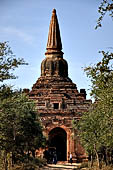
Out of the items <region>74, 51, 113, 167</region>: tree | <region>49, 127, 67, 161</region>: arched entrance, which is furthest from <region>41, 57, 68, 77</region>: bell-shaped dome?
<region>74, 51, 113, 167</region>: tree

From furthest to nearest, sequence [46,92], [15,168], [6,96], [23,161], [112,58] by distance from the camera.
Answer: [46,92], [23,161], [15,168], [6,96], [112,58]

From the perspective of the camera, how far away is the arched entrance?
48.3m

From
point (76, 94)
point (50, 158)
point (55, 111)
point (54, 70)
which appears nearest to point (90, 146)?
point (50, 158)

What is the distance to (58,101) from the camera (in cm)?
5044

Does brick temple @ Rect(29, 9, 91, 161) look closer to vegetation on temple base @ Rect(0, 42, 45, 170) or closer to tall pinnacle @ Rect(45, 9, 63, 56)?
tall pinnacle @ Rect(45, 9, 63, 56)

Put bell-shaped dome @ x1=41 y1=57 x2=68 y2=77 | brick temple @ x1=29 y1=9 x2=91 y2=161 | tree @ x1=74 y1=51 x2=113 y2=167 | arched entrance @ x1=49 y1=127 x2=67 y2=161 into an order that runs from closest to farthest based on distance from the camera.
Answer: tree @ x1=74 y1=51 x2=113 y2=167 → brick temple @ x1=29 y1=9 x2=91 y2=161 → arched entrance @ x1=49 y1=127 x2=67 y2=161 → bell-shaped dome @ x1=41 y1=57 x2=68 y2=77

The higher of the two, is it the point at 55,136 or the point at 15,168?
the point at 55,136

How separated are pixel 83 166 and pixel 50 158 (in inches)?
435

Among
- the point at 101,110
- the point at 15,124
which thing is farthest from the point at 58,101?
the point at 101,110

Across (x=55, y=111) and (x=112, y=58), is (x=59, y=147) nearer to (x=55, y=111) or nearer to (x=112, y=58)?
(x=55, y=111)

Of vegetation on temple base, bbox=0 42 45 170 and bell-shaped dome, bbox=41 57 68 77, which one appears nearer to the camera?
vegetation on temple base, bbox=0 42 45 170

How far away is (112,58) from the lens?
1151cm

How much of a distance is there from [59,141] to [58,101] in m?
5.44

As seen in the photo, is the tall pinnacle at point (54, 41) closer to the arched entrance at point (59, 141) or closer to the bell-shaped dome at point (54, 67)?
the bell-shaped dome at point (54, 67)
